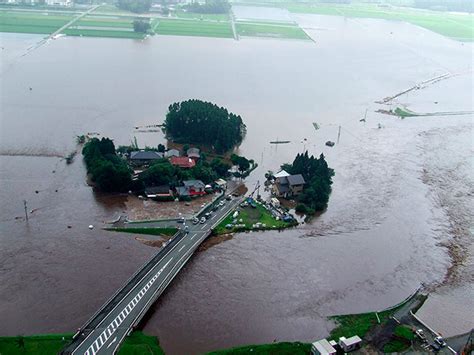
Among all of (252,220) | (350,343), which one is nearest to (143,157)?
(252,220)

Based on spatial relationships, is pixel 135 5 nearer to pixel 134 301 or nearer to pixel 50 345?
pixel 134 301

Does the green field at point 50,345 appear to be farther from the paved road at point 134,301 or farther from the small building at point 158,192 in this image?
the small building at point 158,192

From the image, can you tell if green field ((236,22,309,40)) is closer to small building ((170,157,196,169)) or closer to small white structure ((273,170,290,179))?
small building ((170,157,196,169))

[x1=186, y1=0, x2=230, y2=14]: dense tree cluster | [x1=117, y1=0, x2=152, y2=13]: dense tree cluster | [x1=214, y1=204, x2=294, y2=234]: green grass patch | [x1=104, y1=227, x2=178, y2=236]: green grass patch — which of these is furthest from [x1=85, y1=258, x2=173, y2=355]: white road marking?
[x1=186, y1=0, x2=230, y2=14]: dense tree cluster

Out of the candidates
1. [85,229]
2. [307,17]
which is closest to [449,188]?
[85,229]

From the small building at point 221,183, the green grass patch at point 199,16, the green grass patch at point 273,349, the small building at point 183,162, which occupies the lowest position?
the green grass patch at point 273,349

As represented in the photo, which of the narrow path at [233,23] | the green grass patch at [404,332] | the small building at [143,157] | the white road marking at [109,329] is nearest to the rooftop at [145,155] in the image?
the small building at [143,157]
